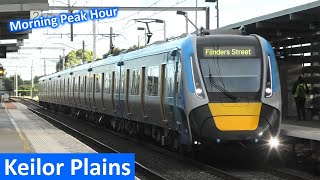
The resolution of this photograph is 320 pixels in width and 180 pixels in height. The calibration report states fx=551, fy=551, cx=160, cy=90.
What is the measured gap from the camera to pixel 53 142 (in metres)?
15.1

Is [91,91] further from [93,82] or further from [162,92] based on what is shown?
[162,92]

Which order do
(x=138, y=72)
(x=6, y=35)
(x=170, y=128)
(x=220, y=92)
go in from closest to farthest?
(x=220, y=92) → (x=170, y=128) → (x=138, y=72) → (x=6, y=35)

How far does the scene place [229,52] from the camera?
39.4 ft

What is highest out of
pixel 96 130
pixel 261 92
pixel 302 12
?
pixel 302 12

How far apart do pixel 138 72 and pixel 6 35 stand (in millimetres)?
14525

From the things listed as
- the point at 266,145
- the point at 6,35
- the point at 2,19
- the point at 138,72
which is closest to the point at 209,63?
the point at 266,145

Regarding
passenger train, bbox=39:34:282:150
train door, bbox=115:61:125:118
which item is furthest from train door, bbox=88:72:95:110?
passenger train, bbox=39:34:282:150

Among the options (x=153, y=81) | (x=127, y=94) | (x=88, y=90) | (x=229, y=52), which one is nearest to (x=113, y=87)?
(x=127, y=94)

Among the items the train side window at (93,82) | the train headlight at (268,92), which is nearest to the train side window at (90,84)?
the train side window at (93,82)

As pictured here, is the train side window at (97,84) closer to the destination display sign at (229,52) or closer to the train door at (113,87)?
the train door at (113,87)

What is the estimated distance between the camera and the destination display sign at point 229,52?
39.4 feet

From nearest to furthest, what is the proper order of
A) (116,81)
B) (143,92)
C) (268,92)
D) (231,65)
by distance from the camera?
(268,92), (231,65), (143,92), (116,81)

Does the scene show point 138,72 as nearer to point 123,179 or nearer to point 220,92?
point 220,92

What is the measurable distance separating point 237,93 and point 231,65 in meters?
0.68
